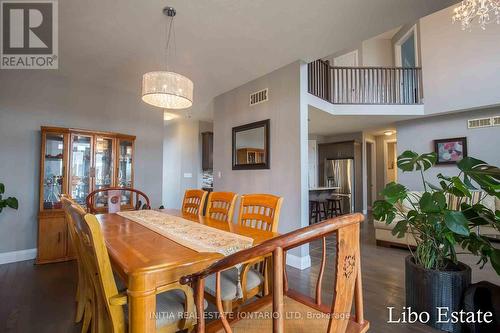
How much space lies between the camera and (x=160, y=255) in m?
1.14

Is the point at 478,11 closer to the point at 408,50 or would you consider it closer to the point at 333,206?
the point at 408,50

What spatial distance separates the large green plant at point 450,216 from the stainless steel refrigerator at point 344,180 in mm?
4667

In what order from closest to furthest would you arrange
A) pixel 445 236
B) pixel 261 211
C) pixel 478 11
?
pixel 445 236
pixel 261 211
pixel 478 11

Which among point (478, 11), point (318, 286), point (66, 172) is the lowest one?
point (318, 286)

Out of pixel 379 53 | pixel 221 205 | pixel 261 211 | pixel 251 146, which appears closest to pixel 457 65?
pixel 379 53

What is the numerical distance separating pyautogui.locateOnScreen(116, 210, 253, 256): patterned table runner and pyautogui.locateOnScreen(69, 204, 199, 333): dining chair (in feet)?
0.81

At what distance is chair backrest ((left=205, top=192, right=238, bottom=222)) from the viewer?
6.89 ft

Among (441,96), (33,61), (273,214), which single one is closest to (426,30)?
(441,96)

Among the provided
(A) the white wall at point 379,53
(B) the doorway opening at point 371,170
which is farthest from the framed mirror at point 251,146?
(B) the doorway opening at point 371,170

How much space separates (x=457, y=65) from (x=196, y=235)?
5.95m

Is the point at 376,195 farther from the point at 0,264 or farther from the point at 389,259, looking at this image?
the point at 0,264

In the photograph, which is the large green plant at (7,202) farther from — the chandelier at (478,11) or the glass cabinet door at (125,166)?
the chandelier at (478,11)

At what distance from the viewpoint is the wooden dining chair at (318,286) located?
67 centimetres

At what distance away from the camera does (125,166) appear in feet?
12.8
